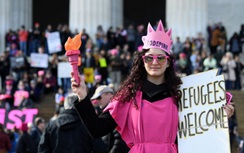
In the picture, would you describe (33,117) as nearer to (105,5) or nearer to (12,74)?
(12,74)

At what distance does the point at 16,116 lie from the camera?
23547mm

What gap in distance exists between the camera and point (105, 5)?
1378 inches

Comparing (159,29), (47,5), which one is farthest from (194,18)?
(159,29)

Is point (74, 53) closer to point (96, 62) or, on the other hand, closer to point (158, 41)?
point (158, 41)

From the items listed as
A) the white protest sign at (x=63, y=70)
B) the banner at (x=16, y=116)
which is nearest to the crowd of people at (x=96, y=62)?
the white protest sign at (x=63, y=70)

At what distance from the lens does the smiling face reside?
6348mm

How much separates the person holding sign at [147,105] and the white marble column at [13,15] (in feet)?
96.6

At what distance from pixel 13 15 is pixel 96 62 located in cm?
977

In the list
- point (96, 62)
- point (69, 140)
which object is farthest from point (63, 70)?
point (69, 140)

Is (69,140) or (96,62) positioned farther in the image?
(96,62)

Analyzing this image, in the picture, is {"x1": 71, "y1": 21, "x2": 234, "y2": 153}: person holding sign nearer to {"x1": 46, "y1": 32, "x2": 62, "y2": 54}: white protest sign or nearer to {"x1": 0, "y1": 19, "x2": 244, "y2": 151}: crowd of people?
{"x1": 0, "y1": 19, "x2": 244, "y2": 151}: crowd of people

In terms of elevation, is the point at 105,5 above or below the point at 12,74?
above

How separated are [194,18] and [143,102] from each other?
94.7 feet

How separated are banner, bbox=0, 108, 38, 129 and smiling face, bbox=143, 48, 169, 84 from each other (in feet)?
55.8
